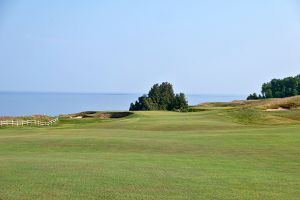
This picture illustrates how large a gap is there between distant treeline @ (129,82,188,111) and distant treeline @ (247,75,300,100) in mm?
29746

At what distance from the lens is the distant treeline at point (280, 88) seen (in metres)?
130

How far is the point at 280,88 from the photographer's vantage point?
5443 inches

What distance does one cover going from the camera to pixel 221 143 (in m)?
26.0

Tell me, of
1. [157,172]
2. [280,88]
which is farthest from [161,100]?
[157,172]

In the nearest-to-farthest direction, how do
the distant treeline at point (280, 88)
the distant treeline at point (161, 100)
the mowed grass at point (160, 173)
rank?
the mowed grass at point (160, 173)
the distant treeline at point (161, 100)
the distant treeline at point (280, 88)

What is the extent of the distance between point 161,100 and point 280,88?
46.6 meters

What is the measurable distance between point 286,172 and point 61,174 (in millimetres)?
7929

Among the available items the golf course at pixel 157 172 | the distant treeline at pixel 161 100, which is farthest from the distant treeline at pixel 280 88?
the golf course at pixel 157 172

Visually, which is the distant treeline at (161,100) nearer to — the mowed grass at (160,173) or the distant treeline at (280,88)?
the distant treeline at (280,88)

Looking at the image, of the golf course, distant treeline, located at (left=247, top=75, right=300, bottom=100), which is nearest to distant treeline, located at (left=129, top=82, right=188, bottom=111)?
distant treeline, located at (left=247, top=75, right=300, bottom=100)

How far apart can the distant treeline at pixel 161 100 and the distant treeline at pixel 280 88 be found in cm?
2975

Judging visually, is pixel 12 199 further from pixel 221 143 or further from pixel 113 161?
pixel 221 143

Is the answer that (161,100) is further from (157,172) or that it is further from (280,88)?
(157,172)

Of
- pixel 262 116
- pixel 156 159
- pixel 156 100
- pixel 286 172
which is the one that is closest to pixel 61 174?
pixel 156 159
